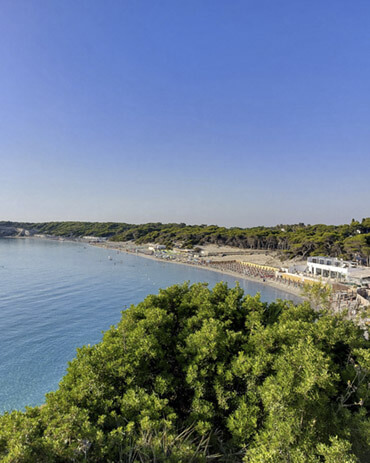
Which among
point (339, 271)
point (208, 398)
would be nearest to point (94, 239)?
point (339, 271)

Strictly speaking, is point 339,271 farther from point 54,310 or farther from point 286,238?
point 286,238

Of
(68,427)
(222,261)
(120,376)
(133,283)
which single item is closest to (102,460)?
(68,427)

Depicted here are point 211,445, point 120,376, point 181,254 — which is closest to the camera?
point 211,445

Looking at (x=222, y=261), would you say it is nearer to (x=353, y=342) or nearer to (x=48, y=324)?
(x=48, y=324)

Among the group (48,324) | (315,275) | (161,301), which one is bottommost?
(48,324)

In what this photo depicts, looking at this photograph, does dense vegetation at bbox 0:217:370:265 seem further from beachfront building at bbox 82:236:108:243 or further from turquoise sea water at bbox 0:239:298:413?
turquoise sea water at bbox 0:239:298:413

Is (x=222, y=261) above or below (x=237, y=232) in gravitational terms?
below
